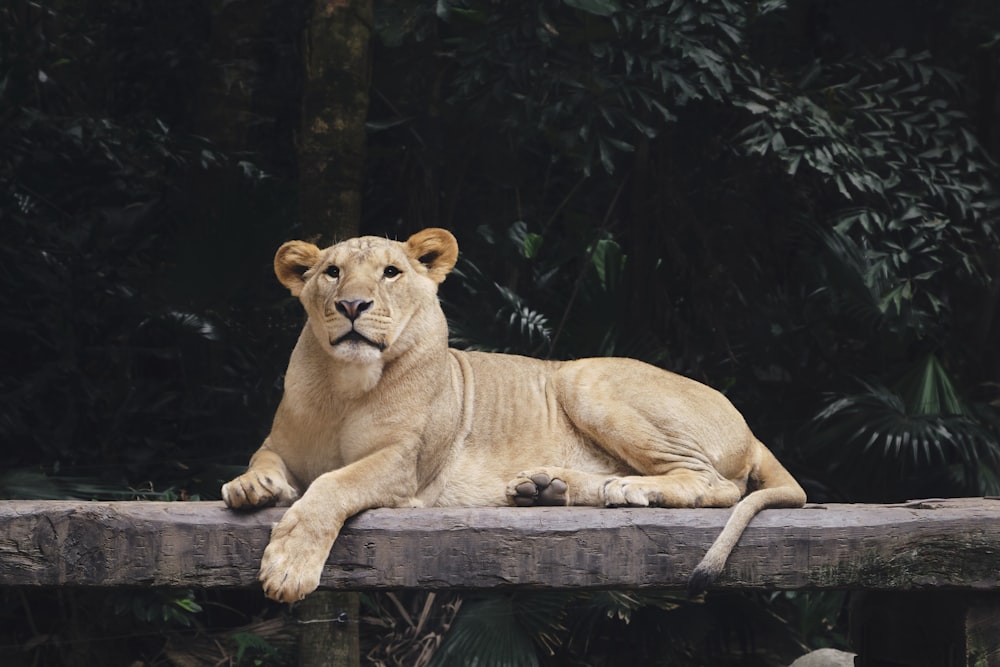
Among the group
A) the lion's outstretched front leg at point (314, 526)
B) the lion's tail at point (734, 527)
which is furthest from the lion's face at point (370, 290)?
the lion's tail at point (734, 527)

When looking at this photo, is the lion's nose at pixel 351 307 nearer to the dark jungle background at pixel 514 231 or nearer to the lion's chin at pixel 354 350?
the lion's chin at pixel 354 350

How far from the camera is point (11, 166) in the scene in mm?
6184

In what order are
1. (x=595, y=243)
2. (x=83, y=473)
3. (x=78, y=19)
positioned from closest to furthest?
(x=83, y=473)
(x=595, y=243)
(x=78, y=19)

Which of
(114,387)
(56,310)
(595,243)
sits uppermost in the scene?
(595,243)

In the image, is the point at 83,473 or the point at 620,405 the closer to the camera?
the point at 620,405

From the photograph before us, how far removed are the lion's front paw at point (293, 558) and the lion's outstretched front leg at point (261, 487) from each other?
7.2 inches

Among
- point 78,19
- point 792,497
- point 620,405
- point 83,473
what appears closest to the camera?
point 792,497

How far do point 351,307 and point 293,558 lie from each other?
2.67ft

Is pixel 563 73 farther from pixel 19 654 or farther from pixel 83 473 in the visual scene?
pixel 19 654

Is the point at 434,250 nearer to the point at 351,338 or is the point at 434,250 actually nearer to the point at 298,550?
the point at 351,338

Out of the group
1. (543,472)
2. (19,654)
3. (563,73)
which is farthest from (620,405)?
(19,654)

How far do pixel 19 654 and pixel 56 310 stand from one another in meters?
→ 1.80

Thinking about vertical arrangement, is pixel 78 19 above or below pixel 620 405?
above

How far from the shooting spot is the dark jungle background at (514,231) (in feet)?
18.9
